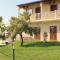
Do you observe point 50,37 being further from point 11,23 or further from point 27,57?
point 27,57

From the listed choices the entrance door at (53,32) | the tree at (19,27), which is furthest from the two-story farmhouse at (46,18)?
the tree at (19,27)

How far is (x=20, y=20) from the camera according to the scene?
1109 inches

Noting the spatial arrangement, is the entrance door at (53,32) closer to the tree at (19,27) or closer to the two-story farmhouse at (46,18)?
the two-story farmhouse at (46,18)

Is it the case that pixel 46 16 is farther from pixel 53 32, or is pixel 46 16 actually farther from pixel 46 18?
pixel 53 32

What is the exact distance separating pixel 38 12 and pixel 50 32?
4147 mm

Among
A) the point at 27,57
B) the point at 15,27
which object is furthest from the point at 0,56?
the point at 15,27

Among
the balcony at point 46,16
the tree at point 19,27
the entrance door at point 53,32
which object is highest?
the balcony at point 46,16

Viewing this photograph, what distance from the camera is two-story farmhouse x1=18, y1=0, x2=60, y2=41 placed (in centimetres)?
3462

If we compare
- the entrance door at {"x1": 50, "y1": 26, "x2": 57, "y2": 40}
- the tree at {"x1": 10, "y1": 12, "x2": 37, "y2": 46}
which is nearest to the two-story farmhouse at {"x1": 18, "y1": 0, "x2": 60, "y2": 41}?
the entrance door at {"x1": 50, "y1": 26, "x2": 57, "y2": 40}

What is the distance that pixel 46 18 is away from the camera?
115 ft

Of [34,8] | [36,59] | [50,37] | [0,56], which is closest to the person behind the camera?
[36,59]

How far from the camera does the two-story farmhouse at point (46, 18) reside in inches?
1363

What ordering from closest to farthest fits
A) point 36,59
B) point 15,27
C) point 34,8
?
point 36,59 < point 15,27 < point 34,8

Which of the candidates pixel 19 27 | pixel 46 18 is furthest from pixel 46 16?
pixel 19 27
